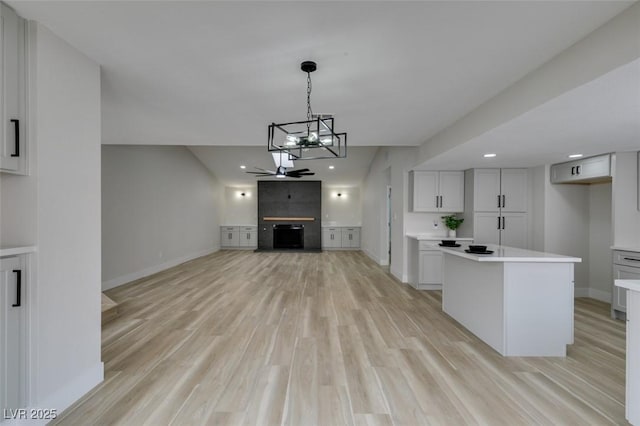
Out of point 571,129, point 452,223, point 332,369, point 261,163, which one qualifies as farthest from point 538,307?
point 261,163

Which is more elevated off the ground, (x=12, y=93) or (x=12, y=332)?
(x=12, y=93)

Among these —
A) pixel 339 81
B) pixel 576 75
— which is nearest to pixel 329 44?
pixel 339 81

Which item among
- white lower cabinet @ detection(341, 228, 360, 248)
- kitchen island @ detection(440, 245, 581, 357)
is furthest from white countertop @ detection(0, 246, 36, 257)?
white lower cabinet @ detection(341, 228, 360, 248)

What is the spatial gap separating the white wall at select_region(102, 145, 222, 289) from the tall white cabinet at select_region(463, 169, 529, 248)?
20.8 ft

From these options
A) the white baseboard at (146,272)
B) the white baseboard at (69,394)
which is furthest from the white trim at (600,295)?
the white baseboard at (146,272)

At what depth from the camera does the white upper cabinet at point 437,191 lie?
5555 mm

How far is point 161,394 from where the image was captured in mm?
2176

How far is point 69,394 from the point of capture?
6.66 feet

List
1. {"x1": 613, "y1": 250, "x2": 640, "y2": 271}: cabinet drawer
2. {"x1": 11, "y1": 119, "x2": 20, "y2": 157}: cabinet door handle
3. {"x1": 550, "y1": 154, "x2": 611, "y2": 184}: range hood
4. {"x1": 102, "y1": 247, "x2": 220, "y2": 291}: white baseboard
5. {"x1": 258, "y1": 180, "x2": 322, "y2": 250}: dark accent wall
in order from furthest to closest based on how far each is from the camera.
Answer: {"x1": 258, "y1": 180, "x2": 322, "y2": 250}: dark accent wall → {"x1": 102, "y1": 247, "x2": 220, "y2": 291}: white baseboard → {"x1": 550, "y1": 154, "x2": 611, "y2": 184}: range hood → {"x1": 613, "y1": 250, "x2": 640, "y2": 271}: cabinet drawer → {"x1": 11, "y1": 119, "x2": 20, "y2": 157}: cabinet door handle

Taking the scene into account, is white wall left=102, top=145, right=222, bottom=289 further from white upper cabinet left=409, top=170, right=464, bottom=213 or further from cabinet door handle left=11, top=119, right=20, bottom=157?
white upper cabinet left=409, top=170, right=464, bottom=213

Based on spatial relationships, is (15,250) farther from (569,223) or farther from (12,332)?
(569,223)

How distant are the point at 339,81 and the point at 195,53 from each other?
1145 mm

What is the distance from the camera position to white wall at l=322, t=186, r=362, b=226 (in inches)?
447

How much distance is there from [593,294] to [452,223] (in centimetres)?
235
